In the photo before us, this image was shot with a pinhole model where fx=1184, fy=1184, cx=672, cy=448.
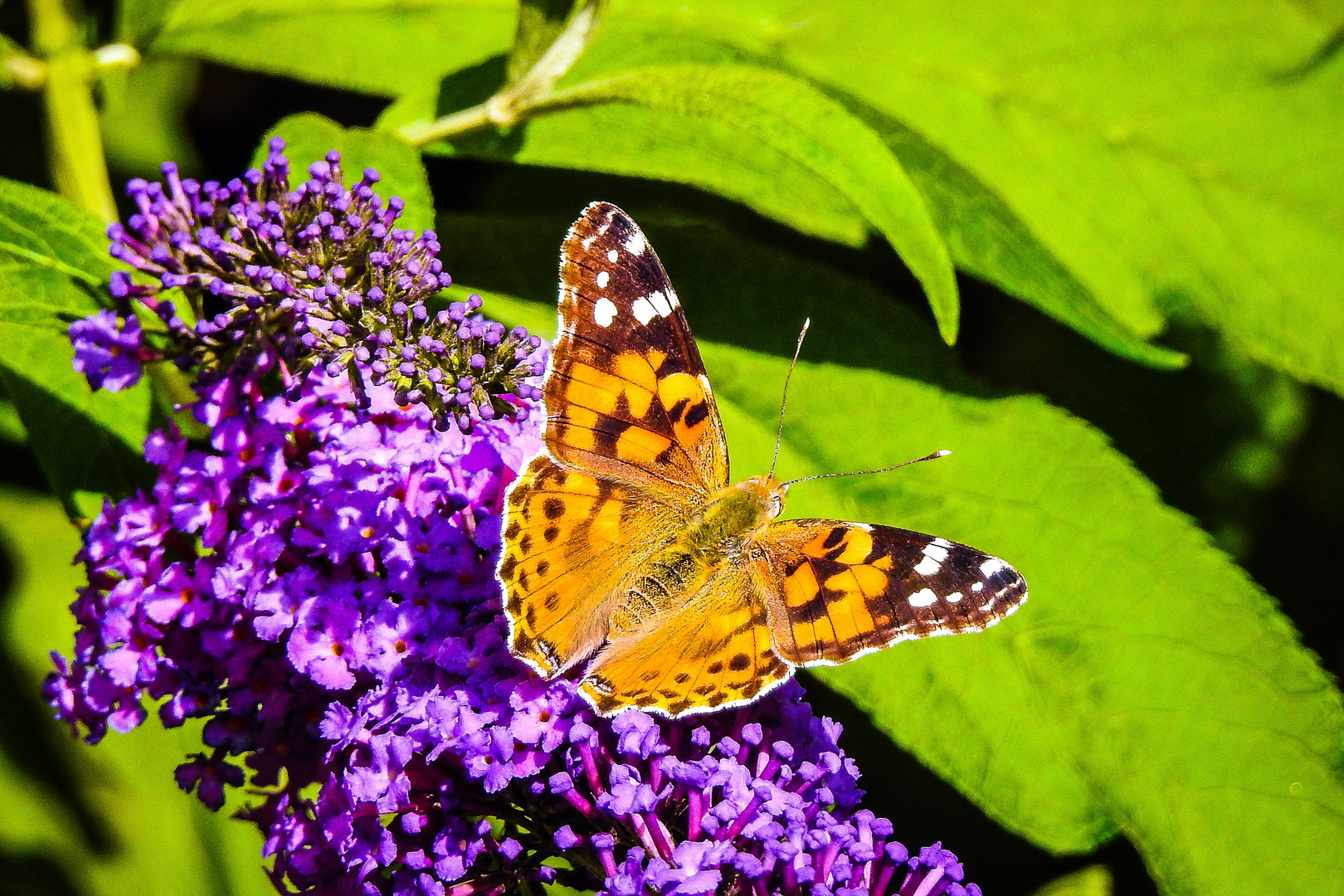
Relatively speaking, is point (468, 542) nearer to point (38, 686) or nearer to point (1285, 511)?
point (38, 686)

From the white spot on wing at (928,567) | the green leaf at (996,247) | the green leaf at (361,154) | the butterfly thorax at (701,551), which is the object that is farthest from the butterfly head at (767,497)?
the green leaf at (361,154)

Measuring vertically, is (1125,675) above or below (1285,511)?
above

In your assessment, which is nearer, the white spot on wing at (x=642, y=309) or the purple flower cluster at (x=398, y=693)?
the purple flower cluster at (x=398, y=693)

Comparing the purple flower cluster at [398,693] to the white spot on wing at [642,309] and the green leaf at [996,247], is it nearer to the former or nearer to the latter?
the white spot on wing at [642,309]

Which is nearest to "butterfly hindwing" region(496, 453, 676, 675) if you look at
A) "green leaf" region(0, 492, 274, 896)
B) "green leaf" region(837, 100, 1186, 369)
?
"green leaf" region(837, 100, 1186, 369)

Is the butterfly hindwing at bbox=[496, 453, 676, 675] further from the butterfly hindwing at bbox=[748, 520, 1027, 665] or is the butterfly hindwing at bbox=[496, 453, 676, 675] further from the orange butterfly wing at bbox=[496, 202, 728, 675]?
the butterfly hindwing at bbox=[748, 520, 1027, 665]

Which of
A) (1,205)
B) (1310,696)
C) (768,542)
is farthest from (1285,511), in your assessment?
(1,205)
